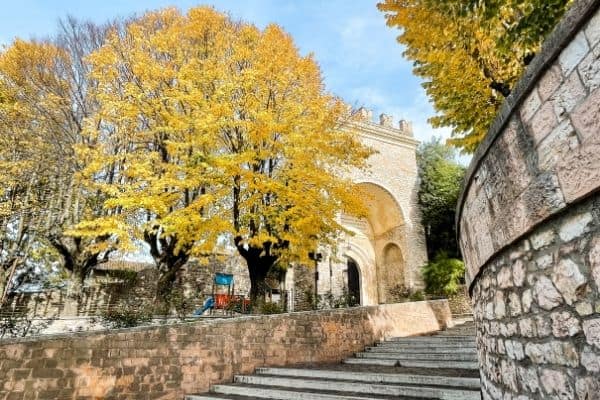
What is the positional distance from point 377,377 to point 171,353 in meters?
3.66

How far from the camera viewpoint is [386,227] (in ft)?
63.5

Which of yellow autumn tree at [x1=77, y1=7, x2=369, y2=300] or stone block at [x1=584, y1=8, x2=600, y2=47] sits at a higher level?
yellow autumn tree at [x1=77, y1=7, x2=369, y2=300]

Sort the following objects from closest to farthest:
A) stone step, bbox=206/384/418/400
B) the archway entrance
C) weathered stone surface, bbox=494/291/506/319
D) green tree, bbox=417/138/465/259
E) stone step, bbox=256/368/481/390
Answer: weathered stone surface, bbox=494/291/506/319 < stone step, bbox=256/368/481/390 < stone step, bbox=206/384/418/400 < green tree, bbox=417/138/465/259 < the archway entrance

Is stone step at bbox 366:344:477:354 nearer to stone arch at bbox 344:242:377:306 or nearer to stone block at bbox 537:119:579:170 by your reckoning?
stone block at bbox 537:119:579:170

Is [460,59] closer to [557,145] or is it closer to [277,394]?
[557,145]

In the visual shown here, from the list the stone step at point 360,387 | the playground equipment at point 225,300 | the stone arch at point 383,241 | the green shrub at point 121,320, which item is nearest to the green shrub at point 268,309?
the playground equipment at point 225,300

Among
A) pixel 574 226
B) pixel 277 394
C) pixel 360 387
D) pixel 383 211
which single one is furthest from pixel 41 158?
pixel 383 211

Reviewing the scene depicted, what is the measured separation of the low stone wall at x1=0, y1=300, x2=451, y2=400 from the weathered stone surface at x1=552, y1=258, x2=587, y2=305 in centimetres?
632

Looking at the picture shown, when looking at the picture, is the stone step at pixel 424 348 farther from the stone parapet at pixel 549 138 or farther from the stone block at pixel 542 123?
the stone block at pixel 542 123

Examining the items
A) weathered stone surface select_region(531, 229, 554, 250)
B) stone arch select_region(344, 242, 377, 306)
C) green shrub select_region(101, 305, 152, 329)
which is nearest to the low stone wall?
green shrub select_region(101, 305, 152, 329)

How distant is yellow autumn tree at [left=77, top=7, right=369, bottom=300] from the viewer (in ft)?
27.9

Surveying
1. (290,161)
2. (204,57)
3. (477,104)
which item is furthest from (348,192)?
(204,57)

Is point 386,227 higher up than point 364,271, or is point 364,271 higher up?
point 386,227

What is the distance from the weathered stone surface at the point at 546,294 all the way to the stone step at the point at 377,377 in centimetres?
326
